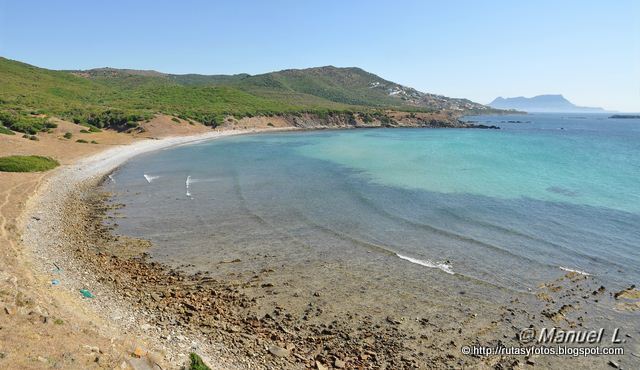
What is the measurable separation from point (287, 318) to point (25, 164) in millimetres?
31087

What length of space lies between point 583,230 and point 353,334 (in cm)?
1697

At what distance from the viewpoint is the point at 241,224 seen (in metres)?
23.7

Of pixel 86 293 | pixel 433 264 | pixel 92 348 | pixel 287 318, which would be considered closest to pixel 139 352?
pixel 92 348

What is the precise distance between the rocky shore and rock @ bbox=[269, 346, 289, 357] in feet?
0.11

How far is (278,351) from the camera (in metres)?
11.3

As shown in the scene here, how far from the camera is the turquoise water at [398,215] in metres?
18.5

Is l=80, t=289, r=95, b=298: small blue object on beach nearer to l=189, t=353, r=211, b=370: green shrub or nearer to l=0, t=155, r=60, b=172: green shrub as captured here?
l=189, t=353, r=211, b=370: green shrub

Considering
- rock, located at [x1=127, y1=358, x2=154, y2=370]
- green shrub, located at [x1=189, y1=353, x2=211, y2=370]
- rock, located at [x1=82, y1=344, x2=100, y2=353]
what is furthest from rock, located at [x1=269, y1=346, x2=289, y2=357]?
rock, located at [x1=82, y1=344, x2=100, y2=353]

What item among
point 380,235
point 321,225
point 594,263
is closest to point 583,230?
point 594,263

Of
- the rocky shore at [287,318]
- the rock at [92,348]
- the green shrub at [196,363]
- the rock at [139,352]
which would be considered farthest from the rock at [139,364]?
the green shrub at [196,363]

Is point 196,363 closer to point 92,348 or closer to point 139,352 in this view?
point 139,352

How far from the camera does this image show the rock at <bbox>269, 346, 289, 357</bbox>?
36.8 ft

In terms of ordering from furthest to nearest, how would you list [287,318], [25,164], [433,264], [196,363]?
1. [25,164]
2. [433,264]
3. [287,318]
4. [196,363]

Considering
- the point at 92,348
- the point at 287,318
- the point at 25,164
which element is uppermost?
the point at 25,164
